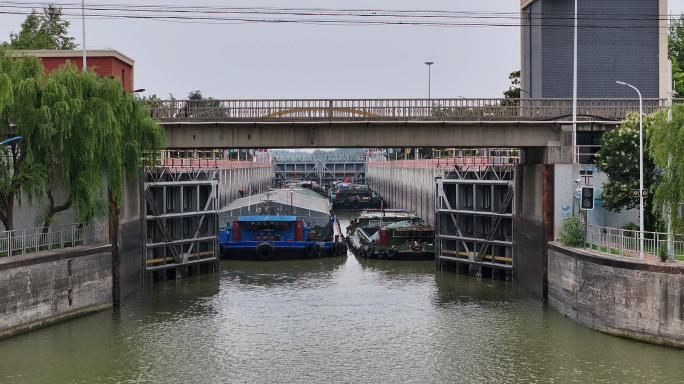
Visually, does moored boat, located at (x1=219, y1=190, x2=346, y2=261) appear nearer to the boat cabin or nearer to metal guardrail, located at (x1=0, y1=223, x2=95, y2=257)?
the boat cabin

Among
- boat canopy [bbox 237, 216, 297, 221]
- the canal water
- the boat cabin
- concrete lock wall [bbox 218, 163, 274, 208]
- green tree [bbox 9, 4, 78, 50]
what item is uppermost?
green tree [bbox 9, 4, 78, 50]

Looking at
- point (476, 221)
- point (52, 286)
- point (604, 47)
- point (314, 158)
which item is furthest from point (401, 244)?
point (314, 158)

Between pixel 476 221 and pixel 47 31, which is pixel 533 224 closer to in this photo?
pixel 476 221

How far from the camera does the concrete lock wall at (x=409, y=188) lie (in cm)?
7888

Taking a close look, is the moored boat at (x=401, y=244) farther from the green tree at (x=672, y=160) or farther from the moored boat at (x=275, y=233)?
the green tree at (x=672, y=160)

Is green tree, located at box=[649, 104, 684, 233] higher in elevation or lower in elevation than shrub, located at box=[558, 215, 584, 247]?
higher

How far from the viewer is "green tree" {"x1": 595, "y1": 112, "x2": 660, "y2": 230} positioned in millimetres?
37062

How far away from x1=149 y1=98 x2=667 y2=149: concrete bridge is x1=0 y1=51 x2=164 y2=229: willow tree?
4.62 m

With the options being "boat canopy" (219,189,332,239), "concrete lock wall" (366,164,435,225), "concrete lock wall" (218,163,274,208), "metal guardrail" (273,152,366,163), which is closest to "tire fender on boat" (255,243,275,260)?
"boat canopy" (219,189,332,239)

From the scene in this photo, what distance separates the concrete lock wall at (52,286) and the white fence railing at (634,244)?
65.3ft

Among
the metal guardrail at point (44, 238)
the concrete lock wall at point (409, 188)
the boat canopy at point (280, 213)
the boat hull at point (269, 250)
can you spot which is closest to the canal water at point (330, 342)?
the metal guardrail at point (44, 238)

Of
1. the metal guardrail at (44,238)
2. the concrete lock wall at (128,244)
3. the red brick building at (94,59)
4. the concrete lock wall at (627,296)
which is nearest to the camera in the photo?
the concrete lock wall at (627,296)

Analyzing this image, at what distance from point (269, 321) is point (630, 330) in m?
13.6

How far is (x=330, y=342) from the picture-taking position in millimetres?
32500
